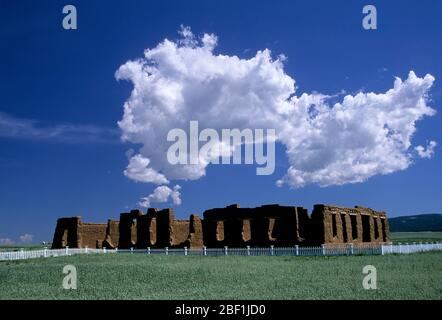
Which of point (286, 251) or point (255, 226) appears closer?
point (286, 251)

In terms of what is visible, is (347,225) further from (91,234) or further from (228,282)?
(228,282)

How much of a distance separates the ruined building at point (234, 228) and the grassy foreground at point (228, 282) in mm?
15823

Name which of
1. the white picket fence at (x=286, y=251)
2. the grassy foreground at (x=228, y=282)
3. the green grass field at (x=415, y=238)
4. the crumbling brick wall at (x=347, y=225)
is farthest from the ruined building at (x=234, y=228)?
the green grass field at (x=415, y=238)

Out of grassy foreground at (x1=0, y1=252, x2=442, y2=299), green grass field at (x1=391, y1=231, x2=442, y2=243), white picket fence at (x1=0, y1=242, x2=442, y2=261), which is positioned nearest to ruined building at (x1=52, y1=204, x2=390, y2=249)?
white picket fence at (x1=0, y1=242, x2=442, y2=261)

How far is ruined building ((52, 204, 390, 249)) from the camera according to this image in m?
37.2

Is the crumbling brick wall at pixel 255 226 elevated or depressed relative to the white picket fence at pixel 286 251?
elevated

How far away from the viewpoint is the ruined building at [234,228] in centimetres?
3719

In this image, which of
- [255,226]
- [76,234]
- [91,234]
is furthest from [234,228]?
[76,234]

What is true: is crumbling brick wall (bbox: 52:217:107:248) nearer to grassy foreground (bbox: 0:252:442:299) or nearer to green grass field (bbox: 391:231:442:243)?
grassy foreground (bbox: 0:252:442:299)

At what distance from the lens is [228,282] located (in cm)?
1598

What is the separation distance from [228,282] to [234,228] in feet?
83.0

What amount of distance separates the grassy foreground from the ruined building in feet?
51.9

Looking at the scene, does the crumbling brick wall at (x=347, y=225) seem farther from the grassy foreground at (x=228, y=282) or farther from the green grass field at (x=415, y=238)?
the green grass field at (x=415, y=238)
